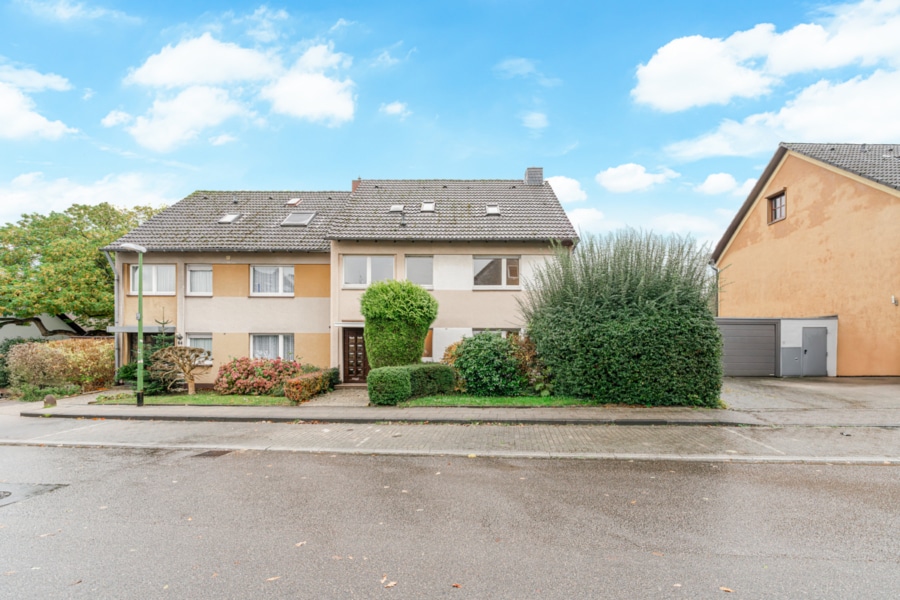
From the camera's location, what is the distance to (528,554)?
4.08 meters

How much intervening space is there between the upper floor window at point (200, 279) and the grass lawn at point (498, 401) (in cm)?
987

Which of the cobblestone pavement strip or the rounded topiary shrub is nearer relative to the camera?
the cobblestone pavement strip

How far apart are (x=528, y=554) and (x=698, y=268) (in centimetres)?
965

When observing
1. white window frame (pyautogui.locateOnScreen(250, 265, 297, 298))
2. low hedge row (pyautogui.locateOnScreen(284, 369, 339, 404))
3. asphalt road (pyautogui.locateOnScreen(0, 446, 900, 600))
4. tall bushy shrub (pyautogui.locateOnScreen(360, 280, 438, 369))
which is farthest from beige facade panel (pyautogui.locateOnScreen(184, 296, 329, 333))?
asphalt road (pyautogui.locateOnScreen(0, 446, 900, 600))

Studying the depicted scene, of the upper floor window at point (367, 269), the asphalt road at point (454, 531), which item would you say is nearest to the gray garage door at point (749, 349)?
the asphalt road at point (454, 531)

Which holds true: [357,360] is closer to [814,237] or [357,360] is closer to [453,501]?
[453,501]

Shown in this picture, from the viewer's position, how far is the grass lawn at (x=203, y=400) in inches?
504

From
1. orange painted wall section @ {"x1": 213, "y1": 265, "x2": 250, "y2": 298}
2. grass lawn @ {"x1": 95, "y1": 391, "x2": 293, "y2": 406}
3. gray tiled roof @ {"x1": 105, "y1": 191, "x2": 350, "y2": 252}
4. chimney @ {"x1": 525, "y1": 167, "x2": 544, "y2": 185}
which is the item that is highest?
chimney @ {"x1": 525, "y1": 167, "x2": 544, "y2": 185}

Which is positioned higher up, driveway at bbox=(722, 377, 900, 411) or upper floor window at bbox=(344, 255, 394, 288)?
upper floor window at bbox=(344, 255, 394, 288)

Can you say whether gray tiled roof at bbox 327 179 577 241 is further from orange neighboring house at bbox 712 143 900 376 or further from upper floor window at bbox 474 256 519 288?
orange neighboring house at bbox 712 143 900 376

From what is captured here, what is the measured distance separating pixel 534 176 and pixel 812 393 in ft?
41.7

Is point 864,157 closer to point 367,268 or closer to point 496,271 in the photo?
point 496,271

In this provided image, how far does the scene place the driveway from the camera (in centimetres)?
1134

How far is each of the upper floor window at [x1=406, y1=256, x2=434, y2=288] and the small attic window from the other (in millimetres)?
4866
